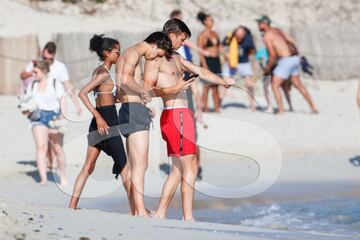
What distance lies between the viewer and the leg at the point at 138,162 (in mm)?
10953

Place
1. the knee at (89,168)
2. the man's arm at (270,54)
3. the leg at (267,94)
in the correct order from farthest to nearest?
the leg at (267,94) < the man's arm at (270,54) < the knee at (89,168)

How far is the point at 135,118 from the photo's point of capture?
429 inches

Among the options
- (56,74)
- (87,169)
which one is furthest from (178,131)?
(56,74)

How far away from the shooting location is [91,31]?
23062 mm

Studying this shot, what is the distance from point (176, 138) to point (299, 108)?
1101 cm

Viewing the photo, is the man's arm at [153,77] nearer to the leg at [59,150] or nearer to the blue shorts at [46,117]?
the leg at [59,150]

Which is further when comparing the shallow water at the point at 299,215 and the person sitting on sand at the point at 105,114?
the shallow water at the point at 299,215

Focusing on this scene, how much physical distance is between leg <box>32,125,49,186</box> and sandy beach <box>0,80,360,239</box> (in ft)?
0.57

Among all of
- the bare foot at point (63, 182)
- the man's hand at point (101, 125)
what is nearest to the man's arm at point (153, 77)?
the man's hand at point (101, 125)

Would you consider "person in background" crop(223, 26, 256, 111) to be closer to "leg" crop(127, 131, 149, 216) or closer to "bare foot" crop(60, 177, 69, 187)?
"bare foot" crop(60, 177, 69, 187)

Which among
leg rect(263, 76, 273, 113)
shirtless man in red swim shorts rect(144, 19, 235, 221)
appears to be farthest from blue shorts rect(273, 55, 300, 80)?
shirtless man in red swim shorts rect(144, 19, 235, 221)

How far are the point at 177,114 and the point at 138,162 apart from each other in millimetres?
561

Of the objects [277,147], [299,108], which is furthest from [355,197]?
[299,108]

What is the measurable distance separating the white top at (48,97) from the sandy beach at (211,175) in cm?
61
